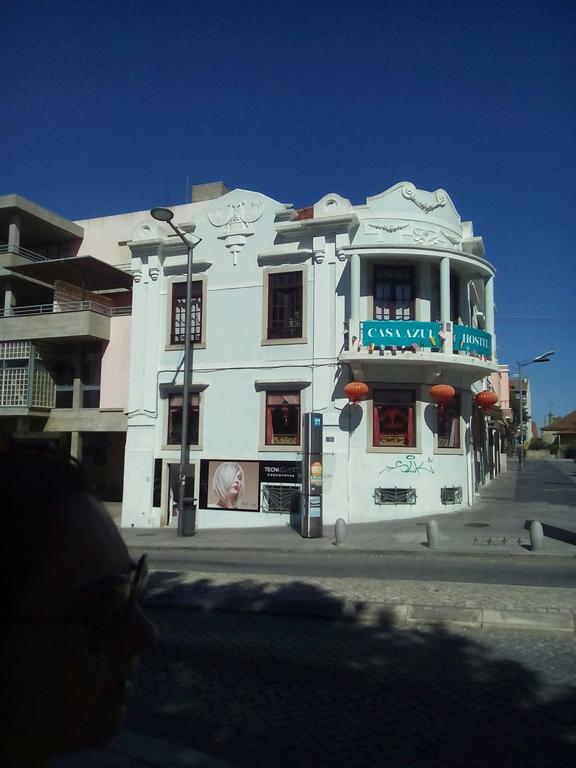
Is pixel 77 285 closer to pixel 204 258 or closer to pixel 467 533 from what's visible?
pixel 204 258

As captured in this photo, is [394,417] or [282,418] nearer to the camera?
[394,417]

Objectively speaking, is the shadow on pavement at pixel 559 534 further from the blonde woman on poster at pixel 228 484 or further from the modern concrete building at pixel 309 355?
the blonde woman on poster at pixel 228 484

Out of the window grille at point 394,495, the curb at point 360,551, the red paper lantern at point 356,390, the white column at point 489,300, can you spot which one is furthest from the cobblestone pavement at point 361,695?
the white column at point 489,300

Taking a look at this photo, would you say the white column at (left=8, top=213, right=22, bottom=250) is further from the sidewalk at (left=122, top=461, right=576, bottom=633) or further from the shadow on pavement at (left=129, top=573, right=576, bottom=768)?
the shadow on pavement at (left=129, top=573, right=576, bottom=768)

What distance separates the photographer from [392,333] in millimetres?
19062

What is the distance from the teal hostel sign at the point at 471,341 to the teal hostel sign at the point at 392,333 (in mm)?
1230

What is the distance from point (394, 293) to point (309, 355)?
11.5 feet

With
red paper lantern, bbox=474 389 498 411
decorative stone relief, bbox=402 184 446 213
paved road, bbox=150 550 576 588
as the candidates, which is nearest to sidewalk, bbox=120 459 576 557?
paved road, bbox=150 550 576 588

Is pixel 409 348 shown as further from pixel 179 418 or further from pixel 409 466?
pixel 179 418

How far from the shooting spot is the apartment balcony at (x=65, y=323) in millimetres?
23844

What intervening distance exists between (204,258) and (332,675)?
1779 cm

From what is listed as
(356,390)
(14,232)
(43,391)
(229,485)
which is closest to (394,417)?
(356,390)

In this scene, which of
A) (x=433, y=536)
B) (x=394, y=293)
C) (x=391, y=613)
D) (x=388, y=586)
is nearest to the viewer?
(x=391, y=613)

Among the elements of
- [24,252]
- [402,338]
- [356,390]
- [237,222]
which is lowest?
[356,390]
